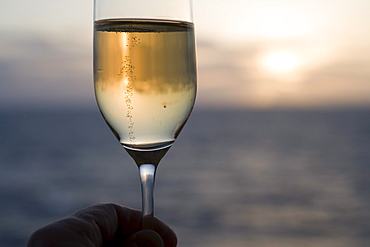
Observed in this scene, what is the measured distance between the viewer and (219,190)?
28.7ft

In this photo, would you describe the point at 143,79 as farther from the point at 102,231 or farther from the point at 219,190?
the point at 219,190

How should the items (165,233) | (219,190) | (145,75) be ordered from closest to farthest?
1. (145,75)
2. (165,233)
3. (219,190)

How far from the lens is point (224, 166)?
37.9ft

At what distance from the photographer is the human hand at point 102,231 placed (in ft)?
3.19

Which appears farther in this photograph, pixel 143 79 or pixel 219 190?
pixel 219 190

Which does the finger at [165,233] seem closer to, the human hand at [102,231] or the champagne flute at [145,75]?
the human hand at [102,231]

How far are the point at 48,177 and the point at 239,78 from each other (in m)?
9.94

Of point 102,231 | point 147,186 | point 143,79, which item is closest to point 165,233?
point 102,231

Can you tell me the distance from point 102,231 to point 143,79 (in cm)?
46

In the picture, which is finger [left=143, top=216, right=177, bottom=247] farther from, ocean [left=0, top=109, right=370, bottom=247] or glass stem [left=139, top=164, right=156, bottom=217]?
ocean [left=0, top=109, right=370, bottom=247]

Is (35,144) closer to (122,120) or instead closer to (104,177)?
(104,177)

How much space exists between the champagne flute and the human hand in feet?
0.34

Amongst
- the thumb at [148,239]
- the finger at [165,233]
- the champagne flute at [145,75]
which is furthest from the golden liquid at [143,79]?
the finger at [165,233]

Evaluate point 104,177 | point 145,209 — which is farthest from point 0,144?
point 145,209
